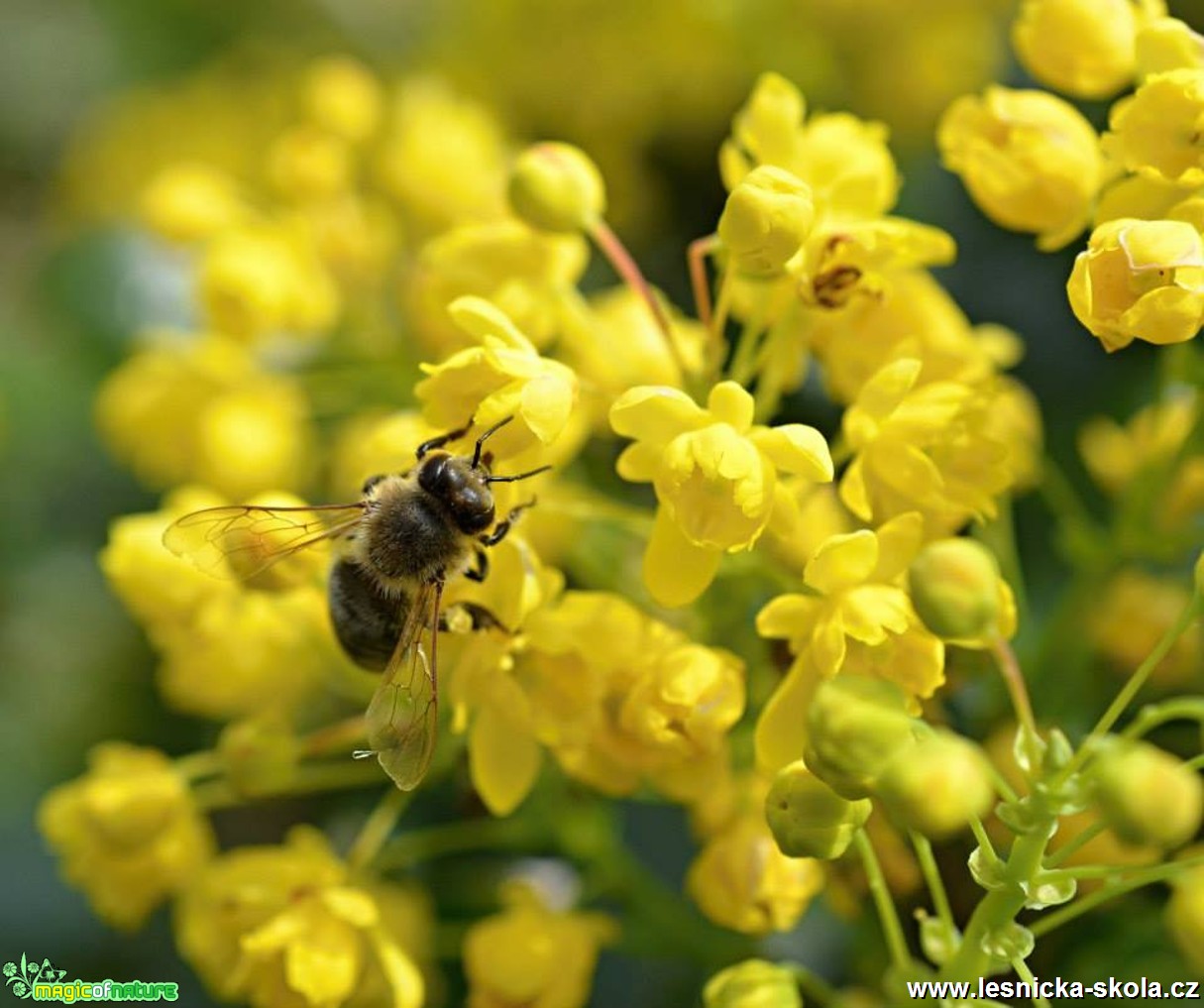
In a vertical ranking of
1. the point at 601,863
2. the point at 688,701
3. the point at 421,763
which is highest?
the point at 688,701

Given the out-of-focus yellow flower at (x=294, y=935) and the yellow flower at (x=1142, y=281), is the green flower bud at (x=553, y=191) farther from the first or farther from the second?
the out-of-focus yellow flower at (x=294, y=935)

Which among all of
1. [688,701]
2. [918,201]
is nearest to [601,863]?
[688,701]

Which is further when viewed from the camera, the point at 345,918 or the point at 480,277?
the point at 480,277

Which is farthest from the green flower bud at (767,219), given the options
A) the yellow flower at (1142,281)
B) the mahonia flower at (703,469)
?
the yellow flower at (1142,281)

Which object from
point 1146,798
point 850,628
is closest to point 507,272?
point 850,628

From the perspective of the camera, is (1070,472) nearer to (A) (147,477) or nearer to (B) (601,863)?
(B) (601,863)
